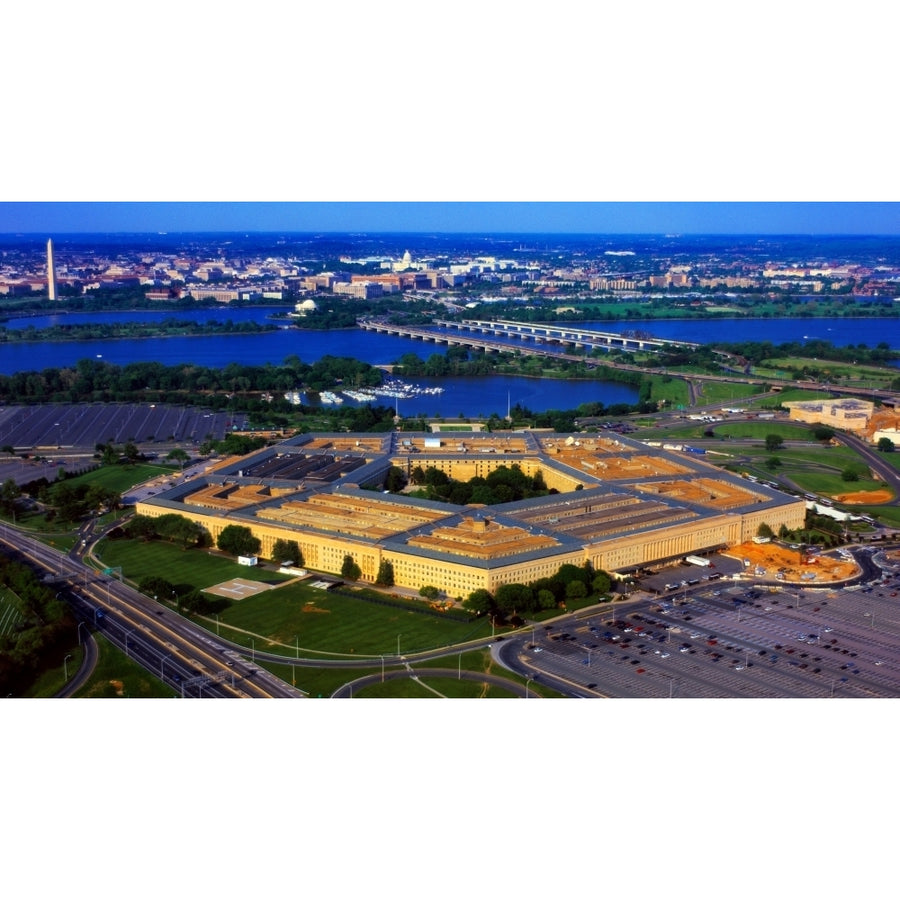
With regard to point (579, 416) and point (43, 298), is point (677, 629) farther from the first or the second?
point (43, 298)

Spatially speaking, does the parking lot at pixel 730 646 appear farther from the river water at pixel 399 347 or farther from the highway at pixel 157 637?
the river water at pixel 399 347

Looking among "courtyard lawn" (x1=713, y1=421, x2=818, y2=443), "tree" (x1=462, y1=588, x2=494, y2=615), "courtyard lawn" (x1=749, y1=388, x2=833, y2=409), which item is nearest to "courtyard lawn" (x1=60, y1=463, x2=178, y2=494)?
"tree" (x1=462, y1=588, x2=494, y2=615)

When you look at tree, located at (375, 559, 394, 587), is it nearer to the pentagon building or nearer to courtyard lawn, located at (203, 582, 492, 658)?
the pentagon building

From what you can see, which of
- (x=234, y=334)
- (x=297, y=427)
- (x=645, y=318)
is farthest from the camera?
(x=645, y=318)

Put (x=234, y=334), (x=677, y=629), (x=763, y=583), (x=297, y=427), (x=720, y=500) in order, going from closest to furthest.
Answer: (x=677, y=629), (x=763, y=583), (x=720, y=500), (x=297, y=427), (x=234, y=334)

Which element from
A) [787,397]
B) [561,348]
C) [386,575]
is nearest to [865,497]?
[386,575]

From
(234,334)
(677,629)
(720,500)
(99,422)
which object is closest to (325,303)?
(234,334)
